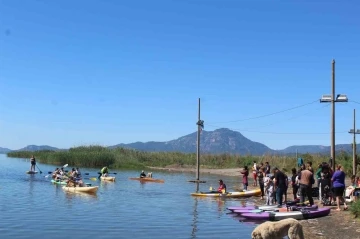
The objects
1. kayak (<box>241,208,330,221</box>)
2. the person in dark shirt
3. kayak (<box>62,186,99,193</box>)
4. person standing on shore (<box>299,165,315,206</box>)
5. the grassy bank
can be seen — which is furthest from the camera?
the grassy bank

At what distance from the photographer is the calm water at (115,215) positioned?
16672 millimetres

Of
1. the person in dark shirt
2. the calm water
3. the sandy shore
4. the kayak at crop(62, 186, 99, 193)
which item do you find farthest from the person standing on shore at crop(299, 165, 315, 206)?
the sandy shore

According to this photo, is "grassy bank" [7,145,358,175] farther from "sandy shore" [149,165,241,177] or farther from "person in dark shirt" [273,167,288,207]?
"person in dark shirt" [273,167,288,207]

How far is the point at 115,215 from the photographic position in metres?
20.7

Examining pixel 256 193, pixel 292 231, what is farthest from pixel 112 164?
pixel 292 231

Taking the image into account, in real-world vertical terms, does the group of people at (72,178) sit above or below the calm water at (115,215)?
above

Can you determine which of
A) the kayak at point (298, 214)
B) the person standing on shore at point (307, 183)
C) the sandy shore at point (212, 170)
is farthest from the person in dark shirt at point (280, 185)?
the sandy shore at point (212, 170)

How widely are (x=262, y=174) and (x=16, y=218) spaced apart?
14868 millimetres

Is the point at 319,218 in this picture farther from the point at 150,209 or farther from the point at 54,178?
the point at 54,178

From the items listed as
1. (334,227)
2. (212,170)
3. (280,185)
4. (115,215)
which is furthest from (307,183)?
(212,170)

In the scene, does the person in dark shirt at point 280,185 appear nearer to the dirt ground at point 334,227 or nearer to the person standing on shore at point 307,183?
the person standing on shore at point 307,183

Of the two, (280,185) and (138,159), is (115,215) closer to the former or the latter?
(280,185)

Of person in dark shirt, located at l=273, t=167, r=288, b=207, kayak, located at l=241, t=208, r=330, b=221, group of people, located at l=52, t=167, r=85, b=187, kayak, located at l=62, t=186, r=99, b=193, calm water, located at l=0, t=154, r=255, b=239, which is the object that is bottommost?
calm water, located at l=0, t=154, r=255, b=239

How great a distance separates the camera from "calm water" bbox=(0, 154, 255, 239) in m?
16.7
